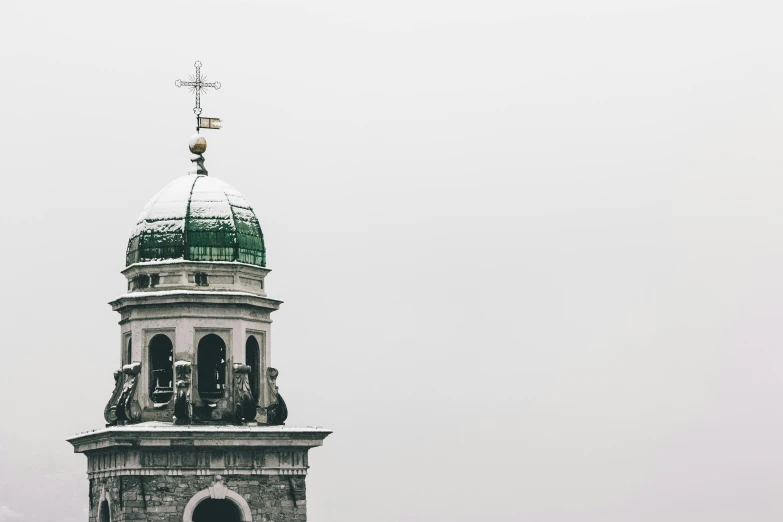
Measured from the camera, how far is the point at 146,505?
268 feet

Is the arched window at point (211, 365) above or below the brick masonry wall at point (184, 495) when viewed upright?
above

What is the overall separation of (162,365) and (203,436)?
11.3 feet

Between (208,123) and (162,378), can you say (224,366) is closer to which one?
(162,378)

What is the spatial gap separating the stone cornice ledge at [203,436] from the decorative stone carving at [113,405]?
0.53m

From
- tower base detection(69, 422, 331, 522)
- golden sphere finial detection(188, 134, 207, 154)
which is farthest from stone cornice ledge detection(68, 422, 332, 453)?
golden sphere finial detection(188, 134, 207, 154)

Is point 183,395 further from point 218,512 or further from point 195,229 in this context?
point 195,229

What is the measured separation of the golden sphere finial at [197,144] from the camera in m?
86.4

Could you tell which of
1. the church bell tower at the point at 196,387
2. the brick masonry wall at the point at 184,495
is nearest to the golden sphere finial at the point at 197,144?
the church bell tower at the point at 196,387

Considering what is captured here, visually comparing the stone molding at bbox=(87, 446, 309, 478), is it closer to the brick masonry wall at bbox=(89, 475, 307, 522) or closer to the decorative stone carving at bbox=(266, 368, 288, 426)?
the brick masonry wall at bbox=(89, 475, 307, 522)

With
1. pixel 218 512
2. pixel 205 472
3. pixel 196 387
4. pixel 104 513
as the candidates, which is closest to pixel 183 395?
pixel 196 387

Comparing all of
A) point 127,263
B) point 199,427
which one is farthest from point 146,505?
point 127,263

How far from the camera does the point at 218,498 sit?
270 ft

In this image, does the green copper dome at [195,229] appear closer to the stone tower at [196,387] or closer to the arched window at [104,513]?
the stone tower at [196,387]

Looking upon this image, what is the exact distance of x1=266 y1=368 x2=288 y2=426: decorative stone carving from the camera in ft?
275
